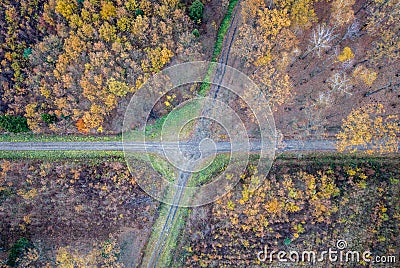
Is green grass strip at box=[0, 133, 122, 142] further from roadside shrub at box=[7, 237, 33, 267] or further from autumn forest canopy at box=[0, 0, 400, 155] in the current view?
roadside shrub at box=[7, 237, 33, 267]

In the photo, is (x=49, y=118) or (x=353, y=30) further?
(x=49, y=118)

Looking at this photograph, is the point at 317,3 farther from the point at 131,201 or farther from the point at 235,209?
the point at 131,201

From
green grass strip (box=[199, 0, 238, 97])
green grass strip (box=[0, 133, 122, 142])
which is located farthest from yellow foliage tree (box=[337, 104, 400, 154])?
green grass strip (box=[0, 133, 122, 142])

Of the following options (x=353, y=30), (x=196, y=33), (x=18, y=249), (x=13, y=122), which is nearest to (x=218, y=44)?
(x=196, y=33)

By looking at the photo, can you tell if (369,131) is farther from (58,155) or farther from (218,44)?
(58,155)

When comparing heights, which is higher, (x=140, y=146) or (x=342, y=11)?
(x=342, y=11)
